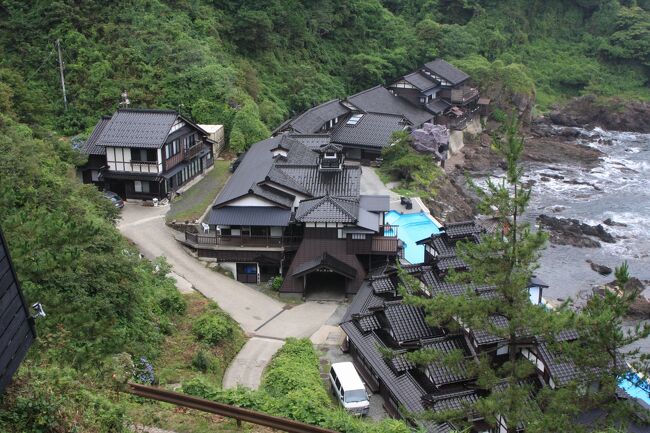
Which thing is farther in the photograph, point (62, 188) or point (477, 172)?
point (477, 172)

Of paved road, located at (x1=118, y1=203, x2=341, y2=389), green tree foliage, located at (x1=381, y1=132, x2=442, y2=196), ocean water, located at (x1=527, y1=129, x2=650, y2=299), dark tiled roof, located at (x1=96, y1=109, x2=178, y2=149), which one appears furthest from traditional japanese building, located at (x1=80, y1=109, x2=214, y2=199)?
ocean water, located at (x1=527, y1=129, x2=650, y2=299)

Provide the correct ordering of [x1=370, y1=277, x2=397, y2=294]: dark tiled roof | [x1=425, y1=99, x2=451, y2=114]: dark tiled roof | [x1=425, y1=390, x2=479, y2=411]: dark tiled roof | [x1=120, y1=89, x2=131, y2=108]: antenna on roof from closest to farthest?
[x1=425, y1=390, x2=479, y2=411]: dark tiled roof < [x1=370, y1=277, x2=397, y2=294]: dark tiled roof < [x1=120, y1=89, x2=131, y2=108]: antenna on roof < [x1=425, y1=99, x2=451, y2=114]: dark tiled roof

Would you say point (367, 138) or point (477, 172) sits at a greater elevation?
point (367, 138)

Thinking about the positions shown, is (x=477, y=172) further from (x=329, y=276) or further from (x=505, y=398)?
(x=505, y=398)

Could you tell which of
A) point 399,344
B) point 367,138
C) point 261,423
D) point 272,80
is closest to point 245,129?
point 367,138

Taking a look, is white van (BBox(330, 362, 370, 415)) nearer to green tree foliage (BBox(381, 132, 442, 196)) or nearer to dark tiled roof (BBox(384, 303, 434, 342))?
dark tiled roof (BBox(384, 303, 434, 342))

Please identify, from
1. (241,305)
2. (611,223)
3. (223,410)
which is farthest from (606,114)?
(223,410)
